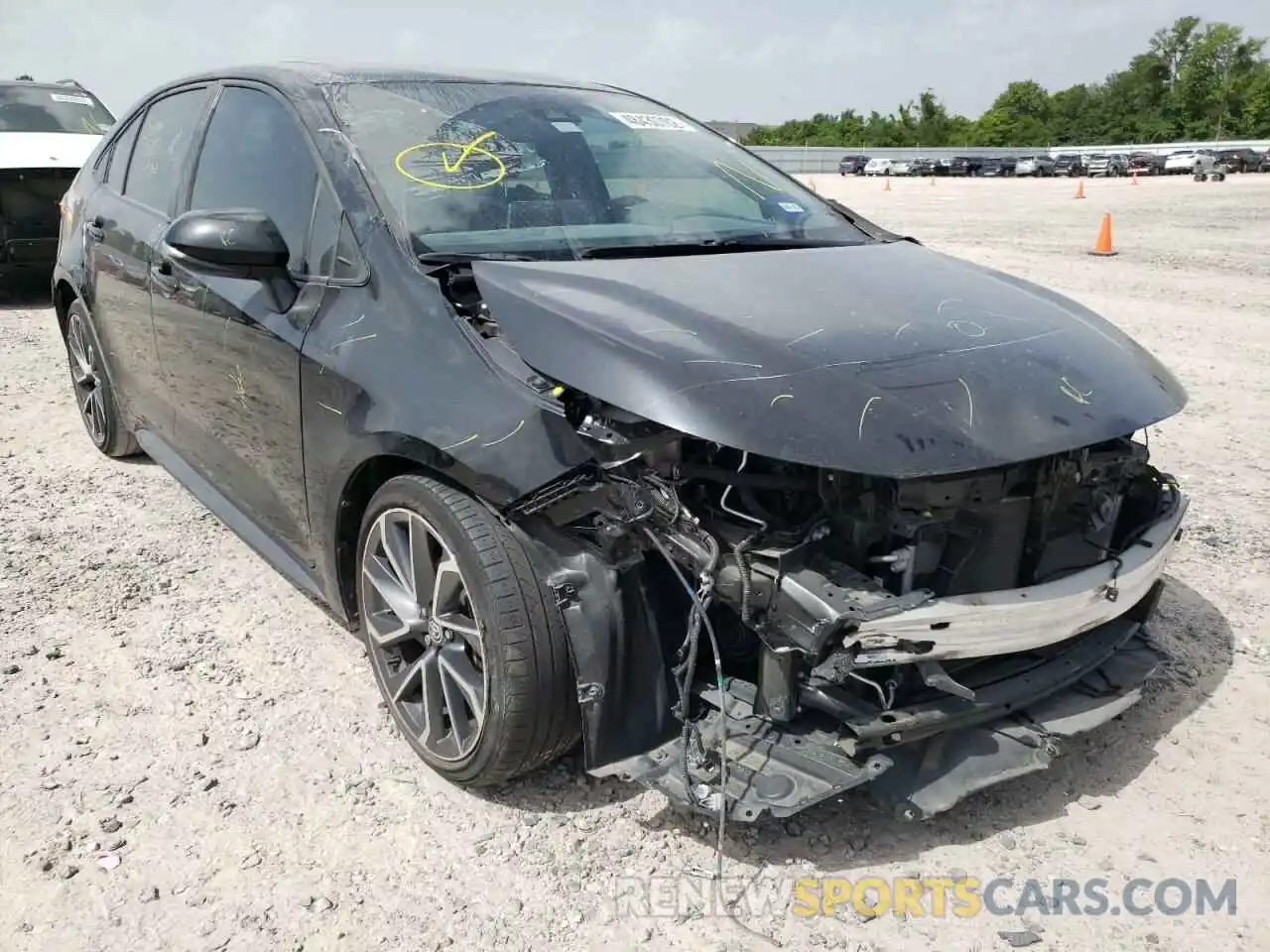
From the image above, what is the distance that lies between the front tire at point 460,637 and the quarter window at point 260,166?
0.87 metres

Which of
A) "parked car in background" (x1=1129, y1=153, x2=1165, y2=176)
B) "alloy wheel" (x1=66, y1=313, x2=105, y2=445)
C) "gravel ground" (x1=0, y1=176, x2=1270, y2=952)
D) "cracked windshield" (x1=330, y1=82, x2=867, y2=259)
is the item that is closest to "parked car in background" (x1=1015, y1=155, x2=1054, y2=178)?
"parked car in background" (x1=1129, y1=153, x2=1165, y2=176)

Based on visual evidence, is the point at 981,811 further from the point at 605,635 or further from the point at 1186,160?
the point at 1186,160

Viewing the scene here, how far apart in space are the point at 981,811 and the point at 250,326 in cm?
245

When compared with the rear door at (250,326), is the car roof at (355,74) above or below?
above

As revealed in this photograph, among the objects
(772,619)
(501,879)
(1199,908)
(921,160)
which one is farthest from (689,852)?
(921,160)

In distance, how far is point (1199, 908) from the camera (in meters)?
2.18

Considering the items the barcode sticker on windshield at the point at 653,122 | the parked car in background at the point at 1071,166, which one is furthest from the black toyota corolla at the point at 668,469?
the parked car in background at the point at 1071,166

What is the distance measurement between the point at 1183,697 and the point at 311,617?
280cm

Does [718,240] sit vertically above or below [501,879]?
above

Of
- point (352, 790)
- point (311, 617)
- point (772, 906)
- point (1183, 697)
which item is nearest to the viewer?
point (772, 906)

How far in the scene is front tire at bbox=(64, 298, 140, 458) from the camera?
4.67m

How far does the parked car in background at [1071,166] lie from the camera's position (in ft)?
157

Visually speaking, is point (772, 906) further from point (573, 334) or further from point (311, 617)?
point (311, 617)

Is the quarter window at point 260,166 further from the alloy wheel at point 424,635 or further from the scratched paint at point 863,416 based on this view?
the scratched paint at point 863,416
